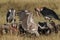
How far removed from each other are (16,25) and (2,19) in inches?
6.1

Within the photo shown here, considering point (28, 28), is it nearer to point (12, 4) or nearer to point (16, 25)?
point (16, 25)

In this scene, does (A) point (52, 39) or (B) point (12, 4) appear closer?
(A) point (52, 39)

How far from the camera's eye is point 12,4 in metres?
2.68

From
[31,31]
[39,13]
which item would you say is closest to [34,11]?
[39,13]

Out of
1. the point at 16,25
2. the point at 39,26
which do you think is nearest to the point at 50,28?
the point at 39,26

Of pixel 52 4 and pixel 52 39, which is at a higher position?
pixel 52 4

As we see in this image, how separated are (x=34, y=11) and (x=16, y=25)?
0.25 metres

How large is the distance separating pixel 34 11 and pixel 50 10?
0.17 metres

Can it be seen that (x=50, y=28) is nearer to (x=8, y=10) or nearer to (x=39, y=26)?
(x=39, y=26)

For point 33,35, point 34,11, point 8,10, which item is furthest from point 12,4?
point 33,35

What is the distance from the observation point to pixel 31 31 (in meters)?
2.54

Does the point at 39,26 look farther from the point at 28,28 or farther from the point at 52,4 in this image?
the point at 52,4

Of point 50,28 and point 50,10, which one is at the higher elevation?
point 50,10

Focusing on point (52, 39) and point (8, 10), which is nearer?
point (52, 39)
